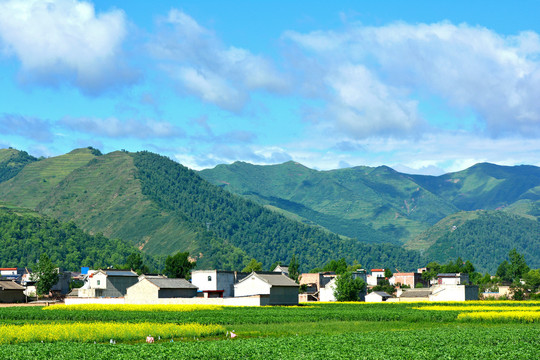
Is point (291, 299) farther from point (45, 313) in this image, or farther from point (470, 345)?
point (470, 345)

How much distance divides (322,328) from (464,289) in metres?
99.7

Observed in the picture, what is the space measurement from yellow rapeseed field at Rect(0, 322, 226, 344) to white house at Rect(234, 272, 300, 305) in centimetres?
6102

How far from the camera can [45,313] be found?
92312 millimetres

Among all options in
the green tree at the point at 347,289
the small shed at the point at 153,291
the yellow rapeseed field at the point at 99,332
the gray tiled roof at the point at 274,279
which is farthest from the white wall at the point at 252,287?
the yellow rapeseed field at the point at 99,332

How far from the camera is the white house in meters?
130

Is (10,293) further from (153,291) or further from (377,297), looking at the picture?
(377,297)

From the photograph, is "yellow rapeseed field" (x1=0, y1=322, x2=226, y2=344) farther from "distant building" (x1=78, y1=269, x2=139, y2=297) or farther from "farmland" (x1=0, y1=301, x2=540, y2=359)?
"distant building" (x1=78, y1=269, x2=139, y2=297)

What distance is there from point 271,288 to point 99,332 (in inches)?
2785

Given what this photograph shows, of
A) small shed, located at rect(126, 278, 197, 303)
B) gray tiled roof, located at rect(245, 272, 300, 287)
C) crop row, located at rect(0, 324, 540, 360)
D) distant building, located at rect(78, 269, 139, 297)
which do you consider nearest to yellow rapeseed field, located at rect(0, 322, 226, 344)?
crop row, located at rect(0, 324, 540, 360)

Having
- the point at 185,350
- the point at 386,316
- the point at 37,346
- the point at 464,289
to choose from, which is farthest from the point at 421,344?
the point at 464,289

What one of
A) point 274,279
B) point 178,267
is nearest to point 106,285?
point 178,267

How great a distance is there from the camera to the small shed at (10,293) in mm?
153625

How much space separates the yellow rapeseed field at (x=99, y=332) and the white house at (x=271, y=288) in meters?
61.0

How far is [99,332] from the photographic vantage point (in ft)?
200
